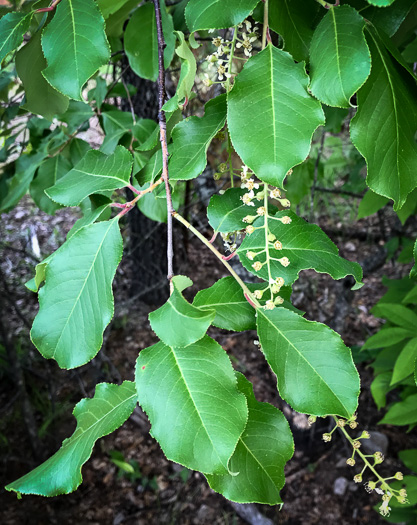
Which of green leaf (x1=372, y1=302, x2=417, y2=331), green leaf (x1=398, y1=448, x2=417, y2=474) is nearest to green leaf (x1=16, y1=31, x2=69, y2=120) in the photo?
green leaf (x1=372, y1=302, x2=417, y2=331)

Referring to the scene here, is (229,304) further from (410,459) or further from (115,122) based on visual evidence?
(410,459)

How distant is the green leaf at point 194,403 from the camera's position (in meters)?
0.47

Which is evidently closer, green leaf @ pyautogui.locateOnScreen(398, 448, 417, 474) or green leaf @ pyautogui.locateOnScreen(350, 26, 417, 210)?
green leaf @ pyautogui.locateOnScreen(350, 26, 417, 210)

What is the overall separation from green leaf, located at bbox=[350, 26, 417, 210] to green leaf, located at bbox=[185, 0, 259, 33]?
0.16m

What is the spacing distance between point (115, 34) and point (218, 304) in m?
0.84

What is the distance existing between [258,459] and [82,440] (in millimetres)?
221

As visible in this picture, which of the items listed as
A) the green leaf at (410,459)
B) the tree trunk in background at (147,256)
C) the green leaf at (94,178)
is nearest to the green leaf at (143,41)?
the green leaf at (94,178)

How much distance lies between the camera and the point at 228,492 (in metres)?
0.52

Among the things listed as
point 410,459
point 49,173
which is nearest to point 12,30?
point 49,173

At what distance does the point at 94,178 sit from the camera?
710mm

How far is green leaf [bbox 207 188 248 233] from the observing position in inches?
25.8

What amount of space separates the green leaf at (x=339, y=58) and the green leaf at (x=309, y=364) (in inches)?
9.7

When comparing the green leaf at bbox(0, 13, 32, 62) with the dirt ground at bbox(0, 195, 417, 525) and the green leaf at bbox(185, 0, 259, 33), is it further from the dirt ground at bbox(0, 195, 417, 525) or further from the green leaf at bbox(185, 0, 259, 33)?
the dirt ground at bbox(0, 195, 417, 525)

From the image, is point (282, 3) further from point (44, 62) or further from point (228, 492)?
point (228, 492)
